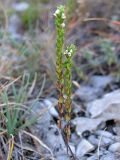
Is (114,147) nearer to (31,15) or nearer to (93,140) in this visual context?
(93,140)

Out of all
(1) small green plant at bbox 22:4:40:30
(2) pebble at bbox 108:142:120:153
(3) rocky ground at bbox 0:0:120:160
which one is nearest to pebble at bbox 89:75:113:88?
(3) rocky ground at bbox 0:0:120:160

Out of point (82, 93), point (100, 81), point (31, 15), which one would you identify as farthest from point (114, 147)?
point (31, 15)

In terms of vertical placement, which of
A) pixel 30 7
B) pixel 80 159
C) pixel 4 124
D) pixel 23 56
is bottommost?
pixel 80 159

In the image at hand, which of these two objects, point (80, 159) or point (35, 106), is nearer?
point (80, 159)

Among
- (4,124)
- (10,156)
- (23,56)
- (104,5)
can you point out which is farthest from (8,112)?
(104,5)

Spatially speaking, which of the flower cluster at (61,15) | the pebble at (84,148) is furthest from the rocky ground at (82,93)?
the flower cluster at (61,15)

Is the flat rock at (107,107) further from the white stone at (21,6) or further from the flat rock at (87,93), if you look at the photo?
the white stone at (21,6)

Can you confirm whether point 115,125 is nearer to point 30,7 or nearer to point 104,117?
point 104,117
